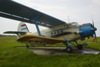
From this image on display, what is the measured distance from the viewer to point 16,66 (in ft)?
34.7

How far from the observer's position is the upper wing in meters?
15.1

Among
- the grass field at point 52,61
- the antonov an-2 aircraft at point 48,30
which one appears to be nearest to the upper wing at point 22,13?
the antonov an-2 aircraft at point 48,30

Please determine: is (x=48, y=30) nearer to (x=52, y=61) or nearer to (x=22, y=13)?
(x=22, y=13)

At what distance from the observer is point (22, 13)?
59.5 ft

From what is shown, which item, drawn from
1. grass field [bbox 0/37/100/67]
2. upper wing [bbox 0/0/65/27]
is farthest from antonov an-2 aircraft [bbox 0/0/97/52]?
grass field [bbox 0/37/100/67]

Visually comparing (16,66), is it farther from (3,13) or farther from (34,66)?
(3,13)

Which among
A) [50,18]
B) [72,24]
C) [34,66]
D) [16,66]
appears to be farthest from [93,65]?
[50,18]

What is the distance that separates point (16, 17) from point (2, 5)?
4.34 m

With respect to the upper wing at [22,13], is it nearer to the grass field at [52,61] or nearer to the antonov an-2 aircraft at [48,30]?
the antonov an-2 aircraft at [48,30]

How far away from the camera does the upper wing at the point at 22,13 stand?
595 inches

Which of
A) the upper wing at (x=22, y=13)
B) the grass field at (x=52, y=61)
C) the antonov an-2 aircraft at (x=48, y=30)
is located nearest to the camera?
the grass field at (x=52, y=61)

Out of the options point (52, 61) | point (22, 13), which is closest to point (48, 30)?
point (22, 13)

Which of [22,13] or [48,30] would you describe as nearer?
[22,13]

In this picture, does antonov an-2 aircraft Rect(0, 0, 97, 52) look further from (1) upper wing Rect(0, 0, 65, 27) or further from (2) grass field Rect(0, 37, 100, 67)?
(2) grass field Rect(0, 37, 100, 67)
